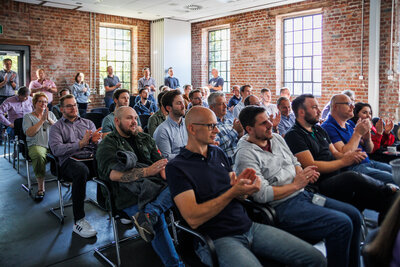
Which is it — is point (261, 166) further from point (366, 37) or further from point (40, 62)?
point (40, 62)

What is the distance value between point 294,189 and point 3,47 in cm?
987

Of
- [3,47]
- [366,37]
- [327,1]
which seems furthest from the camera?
[3,47]

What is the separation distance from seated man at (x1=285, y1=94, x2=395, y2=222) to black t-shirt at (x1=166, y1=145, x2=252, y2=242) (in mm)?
989

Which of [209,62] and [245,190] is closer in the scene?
[245,190]

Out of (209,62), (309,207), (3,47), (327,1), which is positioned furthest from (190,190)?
(209,62)

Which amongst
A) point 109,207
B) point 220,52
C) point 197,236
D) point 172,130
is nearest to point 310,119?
point 172,130

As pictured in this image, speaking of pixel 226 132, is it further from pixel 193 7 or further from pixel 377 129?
pixel 193 7

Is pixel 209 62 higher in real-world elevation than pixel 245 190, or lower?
higher

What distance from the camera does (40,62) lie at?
34.1 feet

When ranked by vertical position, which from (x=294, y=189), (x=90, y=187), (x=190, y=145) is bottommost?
(x=90, y=187)

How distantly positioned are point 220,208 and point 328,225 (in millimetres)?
798

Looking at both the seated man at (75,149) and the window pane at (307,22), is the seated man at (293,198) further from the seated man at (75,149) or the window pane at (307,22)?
the window pane at (307,22)

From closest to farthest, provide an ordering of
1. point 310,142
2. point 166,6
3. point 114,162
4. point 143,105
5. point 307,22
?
1. point 114,162
2. point 310,142
3. point 143,105
4. point 307,22
5. point 166,6

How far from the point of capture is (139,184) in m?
2.75
